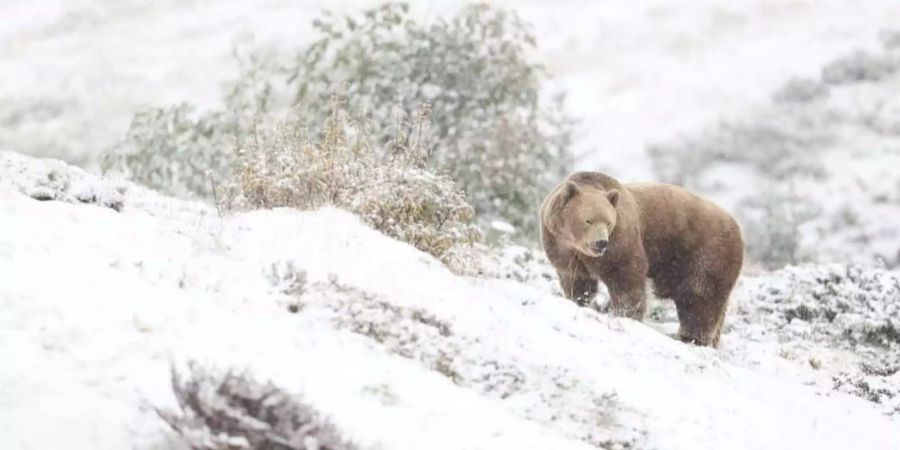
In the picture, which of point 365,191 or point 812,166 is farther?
point 812,166

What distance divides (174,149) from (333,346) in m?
15.2

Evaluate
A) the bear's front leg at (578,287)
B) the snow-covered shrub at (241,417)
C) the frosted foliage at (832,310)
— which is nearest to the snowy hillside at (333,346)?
the snow-covered shrub at (241,417)

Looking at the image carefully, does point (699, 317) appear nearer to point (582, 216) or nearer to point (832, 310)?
point (582, 216)

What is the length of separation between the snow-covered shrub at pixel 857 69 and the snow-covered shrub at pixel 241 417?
33889 millimetres

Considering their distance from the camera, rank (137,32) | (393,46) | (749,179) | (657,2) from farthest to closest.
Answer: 1. (657,2)
2. (749,179)
3. (137,32)
4. (393,46)

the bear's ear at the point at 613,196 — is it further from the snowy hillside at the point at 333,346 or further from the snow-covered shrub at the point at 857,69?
the snow-covered shrub at the point at 857,69

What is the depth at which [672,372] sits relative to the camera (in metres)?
6.76

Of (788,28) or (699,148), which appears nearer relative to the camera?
(699,148)

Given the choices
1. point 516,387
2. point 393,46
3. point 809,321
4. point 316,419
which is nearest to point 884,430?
point 516,387

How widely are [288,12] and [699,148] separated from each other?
53.2 ft

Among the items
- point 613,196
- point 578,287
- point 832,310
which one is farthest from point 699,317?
point 832,310

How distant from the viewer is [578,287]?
9344 mm

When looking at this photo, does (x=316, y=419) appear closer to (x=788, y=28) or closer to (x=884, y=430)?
(x=884, y=430)

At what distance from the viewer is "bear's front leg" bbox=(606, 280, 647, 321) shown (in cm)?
889
